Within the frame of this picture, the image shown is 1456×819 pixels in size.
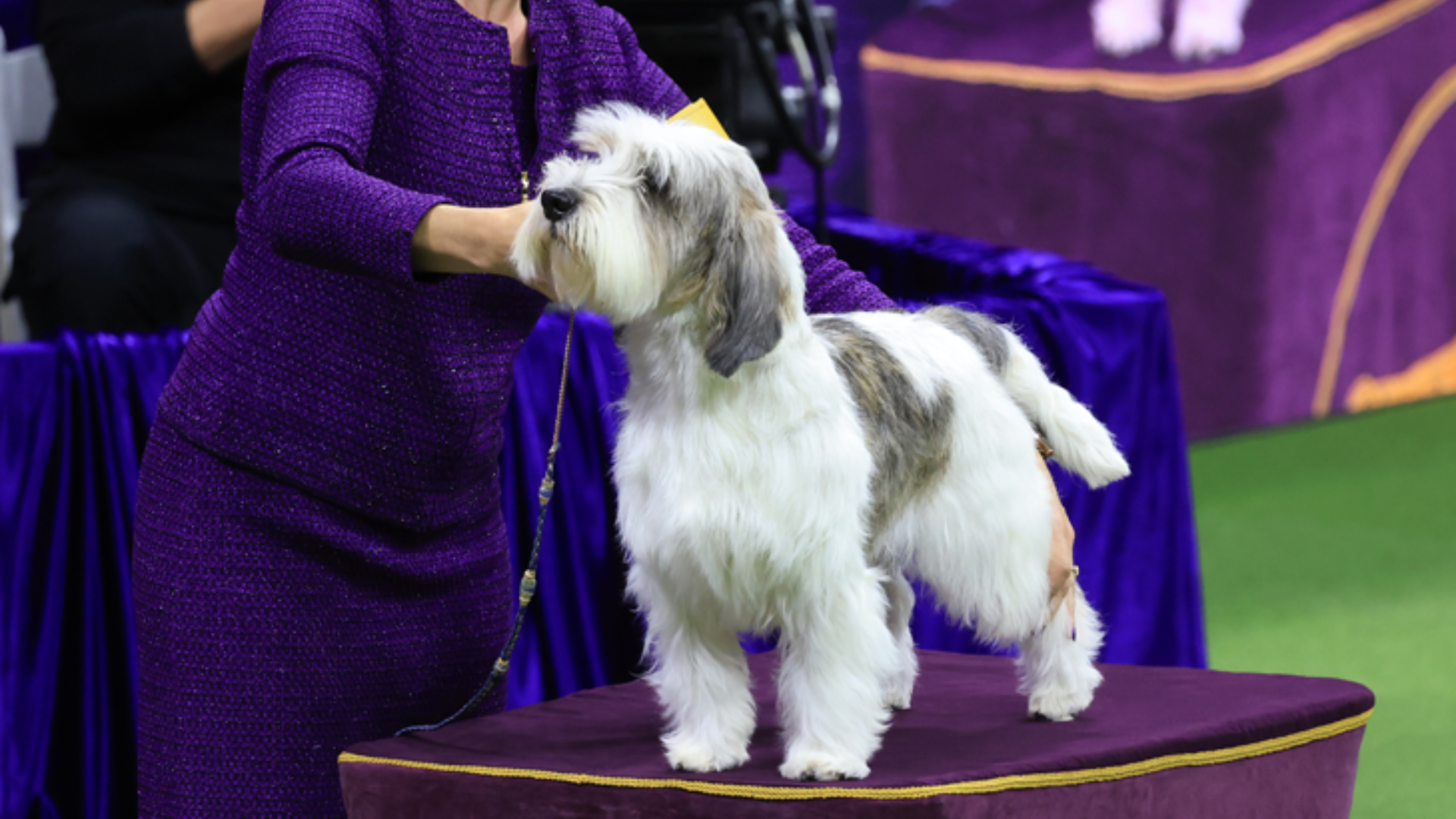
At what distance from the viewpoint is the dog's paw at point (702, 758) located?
154 centimetres

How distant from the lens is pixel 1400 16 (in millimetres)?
5734

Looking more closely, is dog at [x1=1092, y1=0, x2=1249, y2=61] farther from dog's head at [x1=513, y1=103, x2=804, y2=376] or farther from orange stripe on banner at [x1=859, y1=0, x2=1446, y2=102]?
dog's head at [x1=513, y1=103, x2=804, y2=376]

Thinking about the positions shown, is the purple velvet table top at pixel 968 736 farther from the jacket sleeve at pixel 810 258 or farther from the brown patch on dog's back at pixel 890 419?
the jacket sleeve at pixel 810 258

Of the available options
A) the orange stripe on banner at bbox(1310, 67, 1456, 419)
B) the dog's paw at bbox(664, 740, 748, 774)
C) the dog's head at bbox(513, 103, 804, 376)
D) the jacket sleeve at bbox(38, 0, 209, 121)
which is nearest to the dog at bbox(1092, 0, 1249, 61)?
the orange stripe on banner at bbox(1310, 67, 1456, 419)

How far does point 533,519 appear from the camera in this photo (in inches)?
108

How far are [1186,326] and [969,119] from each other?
3.58 ft

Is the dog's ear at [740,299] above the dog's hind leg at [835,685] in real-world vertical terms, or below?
above

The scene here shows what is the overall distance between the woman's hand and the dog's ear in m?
0.16

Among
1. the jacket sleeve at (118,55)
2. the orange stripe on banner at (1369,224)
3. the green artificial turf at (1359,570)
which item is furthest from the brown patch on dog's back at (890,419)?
the orange stripe on banner at (1369,224)

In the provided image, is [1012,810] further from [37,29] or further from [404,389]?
[37,29]

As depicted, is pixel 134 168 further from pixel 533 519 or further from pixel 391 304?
pixel 391 304

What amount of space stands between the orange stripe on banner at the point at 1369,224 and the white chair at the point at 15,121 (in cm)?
446

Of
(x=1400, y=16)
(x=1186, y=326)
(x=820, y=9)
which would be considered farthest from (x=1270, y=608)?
(x=1400, y=16)

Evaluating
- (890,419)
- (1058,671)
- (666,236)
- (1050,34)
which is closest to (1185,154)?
(1050,34)
